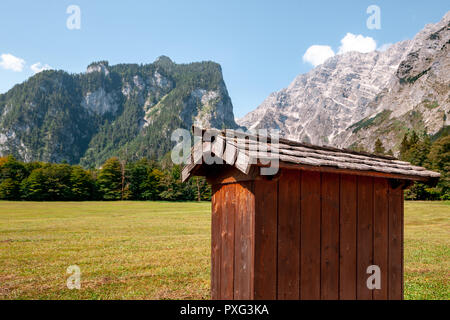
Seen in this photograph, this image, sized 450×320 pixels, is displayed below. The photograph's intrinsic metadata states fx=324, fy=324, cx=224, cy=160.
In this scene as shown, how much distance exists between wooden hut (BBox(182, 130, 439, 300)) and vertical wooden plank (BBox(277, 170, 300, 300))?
2 cm

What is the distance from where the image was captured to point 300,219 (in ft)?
18.0

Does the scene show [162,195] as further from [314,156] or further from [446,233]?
[314,156]

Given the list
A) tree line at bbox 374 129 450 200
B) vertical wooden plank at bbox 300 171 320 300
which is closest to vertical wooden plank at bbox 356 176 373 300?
vertical wooden plank at bbox 300 171 320 300

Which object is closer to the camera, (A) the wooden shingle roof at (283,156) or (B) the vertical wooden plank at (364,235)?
(A) the wooden shingle roof at (283,156)

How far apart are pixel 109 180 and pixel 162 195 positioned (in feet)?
47.8

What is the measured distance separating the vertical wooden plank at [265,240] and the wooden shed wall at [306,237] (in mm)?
15

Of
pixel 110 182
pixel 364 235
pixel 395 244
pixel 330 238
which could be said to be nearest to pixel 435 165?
pixel 395 244

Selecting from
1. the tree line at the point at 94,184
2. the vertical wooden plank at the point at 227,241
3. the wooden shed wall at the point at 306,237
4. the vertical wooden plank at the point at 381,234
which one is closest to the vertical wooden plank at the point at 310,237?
the wooden shed wall at the point at 306,237

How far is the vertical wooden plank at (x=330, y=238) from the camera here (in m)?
5.68

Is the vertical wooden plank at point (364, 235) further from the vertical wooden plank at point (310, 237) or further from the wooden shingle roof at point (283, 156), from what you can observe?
the vertical wooden plank at point (310, 237)

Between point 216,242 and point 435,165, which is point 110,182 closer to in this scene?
point 435,165

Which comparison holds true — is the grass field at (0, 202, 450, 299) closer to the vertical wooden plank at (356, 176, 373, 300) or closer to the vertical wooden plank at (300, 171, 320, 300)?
the vertical wooden plank at (356, 176, 373, 300)

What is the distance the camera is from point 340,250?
19.3 feet
